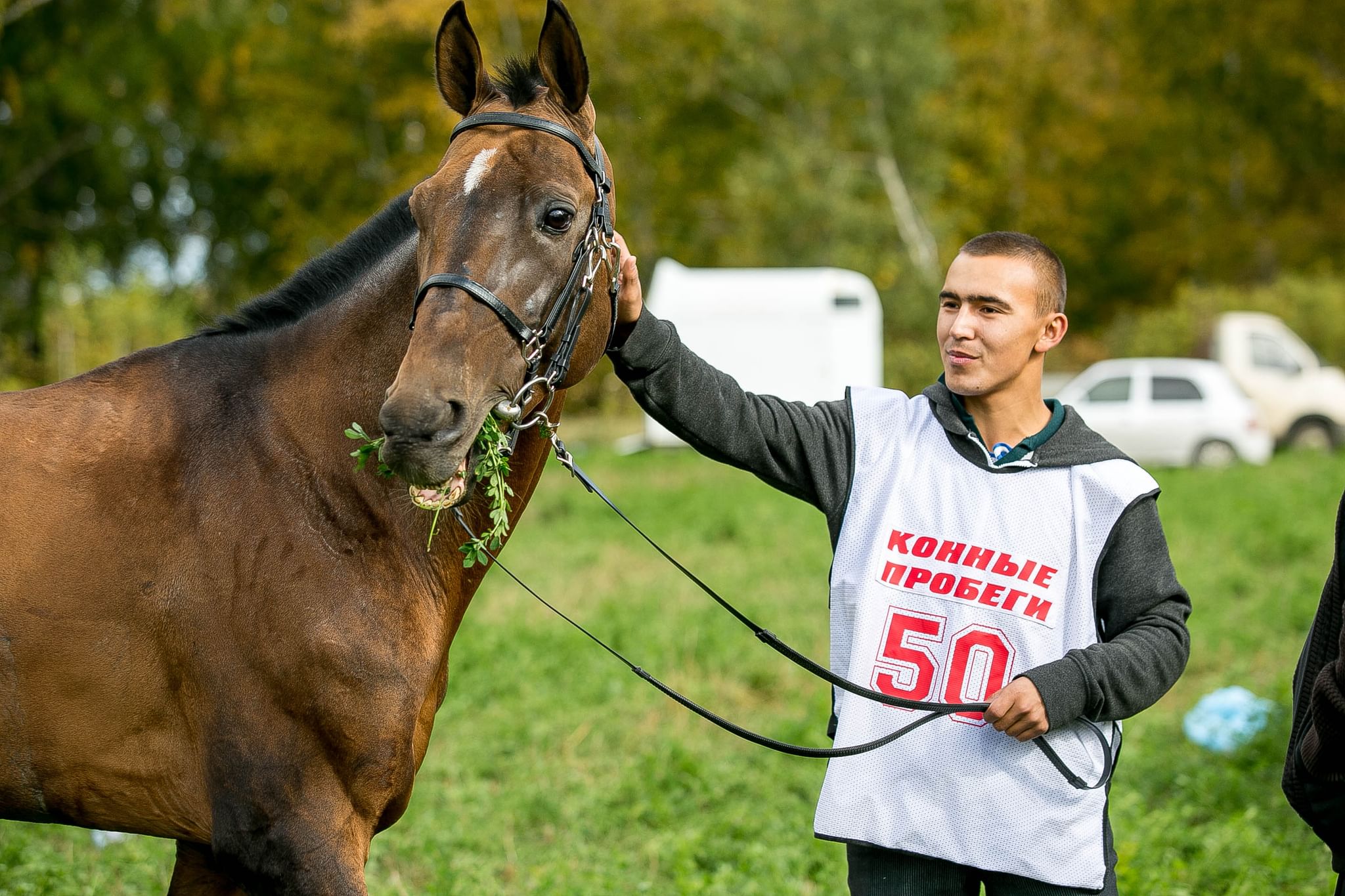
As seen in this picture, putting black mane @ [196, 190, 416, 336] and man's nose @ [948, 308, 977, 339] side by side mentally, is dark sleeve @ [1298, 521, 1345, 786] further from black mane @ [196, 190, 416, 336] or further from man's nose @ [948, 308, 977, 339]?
black mane @ [196, 190, 416, 336]

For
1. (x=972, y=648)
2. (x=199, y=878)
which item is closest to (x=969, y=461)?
(x=972, y=648)

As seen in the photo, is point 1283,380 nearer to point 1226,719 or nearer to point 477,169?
point 1226,719

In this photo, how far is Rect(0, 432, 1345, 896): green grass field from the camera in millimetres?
4352

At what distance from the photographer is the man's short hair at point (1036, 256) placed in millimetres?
2684

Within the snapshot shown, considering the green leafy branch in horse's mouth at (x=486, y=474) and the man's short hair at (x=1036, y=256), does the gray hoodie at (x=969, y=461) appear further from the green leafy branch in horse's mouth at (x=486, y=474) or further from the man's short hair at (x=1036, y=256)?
the green leafy branch in horse's mouth at (x=486, y=474)

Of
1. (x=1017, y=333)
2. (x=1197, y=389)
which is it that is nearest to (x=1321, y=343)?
(x=1197, y=389)

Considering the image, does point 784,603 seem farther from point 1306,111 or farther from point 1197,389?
point 1306,111

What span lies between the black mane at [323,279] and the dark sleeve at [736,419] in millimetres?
641

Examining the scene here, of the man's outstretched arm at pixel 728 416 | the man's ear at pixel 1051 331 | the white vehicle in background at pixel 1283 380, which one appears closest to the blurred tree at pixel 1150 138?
the white vehicle in background at pixel 1283 380

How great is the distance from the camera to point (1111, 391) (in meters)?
18.4

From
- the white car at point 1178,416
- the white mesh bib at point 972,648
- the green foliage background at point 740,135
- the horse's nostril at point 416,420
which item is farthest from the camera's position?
the green foliage background at point 740,135

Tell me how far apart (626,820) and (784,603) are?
12.1 feet

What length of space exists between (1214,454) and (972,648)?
54.9ft

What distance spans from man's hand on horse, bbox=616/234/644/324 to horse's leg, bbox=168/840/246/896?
1.66m
